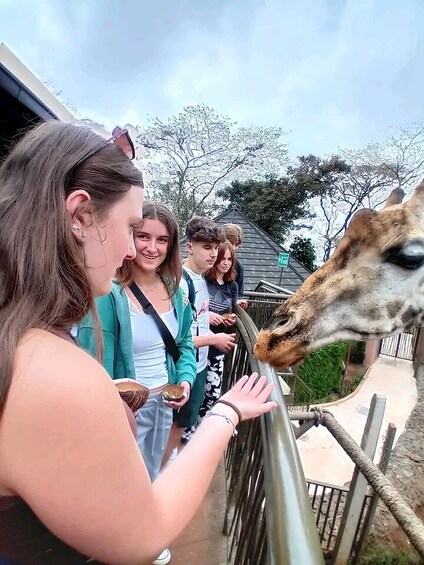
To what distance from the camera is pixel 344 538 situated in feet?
13.3

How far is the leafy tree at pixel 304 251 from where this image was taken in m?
22.8

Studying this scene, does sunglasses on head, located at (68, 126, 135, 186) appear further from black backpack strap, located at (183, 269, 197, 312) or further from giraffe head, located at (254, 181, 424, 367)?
black backpack strap, located at (183, 269, 197, 312)

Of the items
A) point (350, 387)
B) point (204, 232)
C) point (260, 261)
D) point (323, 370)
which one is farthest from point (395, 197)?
point (350, 387)

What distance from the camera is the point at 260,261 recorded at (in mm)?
11305

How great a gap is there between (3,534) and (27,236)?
0.49 meters

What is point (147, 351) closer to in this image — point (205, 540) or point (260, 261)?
point (205, 540)

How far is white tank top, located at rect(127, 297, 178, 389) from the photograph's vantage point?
5.41ft

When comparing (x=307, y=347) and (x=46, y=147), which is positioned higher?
(x=46, y=147)

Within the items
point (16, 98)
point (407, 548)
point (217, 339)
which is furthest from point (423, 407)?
point (16, 98)

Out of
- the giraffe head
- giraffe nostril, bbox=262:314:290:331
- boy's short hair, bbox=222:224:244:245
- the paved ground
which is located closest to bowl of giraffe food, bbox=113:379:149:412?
the giraffe head

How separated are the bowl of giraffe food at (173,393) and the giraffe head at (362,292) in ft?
1.23

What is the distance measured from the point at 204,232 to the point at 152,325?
1.01 m

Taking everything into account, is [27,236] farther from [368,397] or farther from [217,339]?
[368,397]

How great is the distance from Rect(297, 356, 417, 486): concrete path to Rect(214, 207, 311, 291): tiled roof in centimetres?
359
